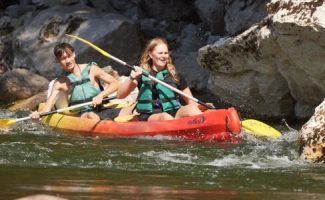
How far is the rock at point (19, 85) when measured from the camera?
13.5 m

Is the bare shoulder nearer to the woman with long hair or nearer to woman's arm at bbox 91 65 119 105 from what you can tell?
woman's arm at bbox 91 65 119 105

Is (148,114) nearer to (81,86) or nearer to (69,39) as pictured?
(81,86)

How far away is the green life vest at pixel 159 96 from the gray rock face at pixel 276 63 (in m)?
1.30

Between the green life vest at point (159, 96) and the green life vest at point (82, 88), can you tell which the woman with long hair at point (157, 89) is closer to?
the green life vest at point (159, 96)

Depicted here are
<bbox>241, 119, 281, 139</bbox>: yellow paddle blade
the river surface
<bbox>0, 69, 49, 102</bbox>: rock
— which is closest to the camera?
the river surface

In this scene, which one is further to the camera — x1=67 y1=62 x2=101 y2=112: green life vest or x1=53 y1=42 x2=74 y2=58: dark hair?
x1=67 y1=62 x2=101 y2=112: green life vest

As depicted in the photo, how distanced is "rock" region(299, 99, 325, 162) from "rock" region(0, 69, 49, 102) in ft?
26.8

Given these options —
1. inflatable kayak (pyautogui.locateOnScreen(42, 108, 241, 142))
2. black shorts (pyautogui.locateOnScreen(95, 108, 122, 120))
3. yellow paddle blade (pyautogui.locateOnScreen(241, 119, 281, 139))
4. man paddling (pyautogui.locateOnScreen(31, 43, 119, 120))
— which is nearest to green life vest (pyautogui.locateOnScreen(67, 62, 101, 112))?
man paddling (pyautogui.locateOnScreen(31, 43, 119, 120))

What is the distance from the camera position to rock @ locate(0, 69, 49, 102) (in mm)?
13500

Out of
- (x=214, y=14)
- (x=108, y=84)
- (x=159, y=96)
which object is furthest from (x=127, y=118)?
(x=214, y=14)

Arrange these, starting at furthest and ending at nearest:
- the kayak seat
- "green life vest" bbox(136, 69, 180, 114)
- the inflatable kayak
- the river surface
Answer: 1. the kayak seat
2. "green life vest" bbox(136, 69, 180, 114)
3. the inflatable kayak
4. the river surface

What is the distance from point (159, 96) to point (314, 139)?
3.07 m

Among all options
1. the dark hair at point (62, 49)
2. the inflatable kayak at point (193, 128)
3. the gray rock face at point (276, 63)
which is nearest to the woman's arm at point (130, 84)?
the inflatable kayak at point (193, 128)

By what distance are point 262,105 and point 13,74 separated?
525cm
